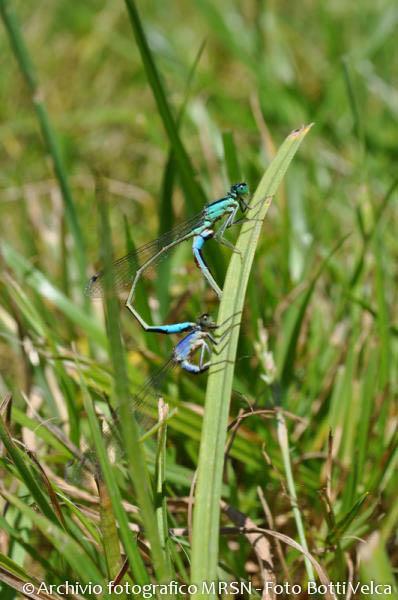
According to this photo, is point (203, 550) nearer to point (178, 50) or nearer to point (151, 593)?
point (151, 593)

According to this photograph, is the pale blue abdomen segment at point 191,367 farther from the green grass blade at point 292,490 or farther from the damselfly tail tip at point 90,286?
the damselfly tail tip at point 90,286

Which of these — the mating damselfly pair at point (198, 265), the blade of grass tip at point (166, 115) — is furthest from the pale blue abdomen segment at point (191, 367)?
the blade of grass tip at point (166, 115)

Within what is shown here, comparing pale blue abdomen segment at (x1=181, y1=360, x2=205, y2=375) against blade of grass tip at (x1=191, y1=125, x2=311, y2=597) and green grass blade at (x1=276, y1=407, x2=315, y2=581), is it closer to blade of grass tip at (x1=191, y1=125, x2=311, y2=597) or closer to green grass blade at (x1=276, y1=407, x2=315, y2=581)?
green grass blade at (x1=276, y1=407, x2=315, y2=581)

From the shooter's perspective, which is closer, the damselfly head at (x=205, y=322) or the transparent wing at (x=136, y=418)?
the transparent wing at (x=136, y=418)

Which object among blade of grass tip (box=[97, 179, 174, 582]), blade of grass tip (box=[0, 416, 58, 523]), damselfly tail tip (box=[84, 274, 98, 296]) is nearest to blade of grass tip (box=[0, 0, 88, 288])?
damselfly tail tip (box=[84, 274, 98, 296])

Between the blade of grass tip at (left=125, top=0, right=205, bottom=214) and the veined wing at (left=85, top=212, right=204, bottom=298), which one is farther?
the veined wing at (left=85, top=212, right=204, bottom=298)

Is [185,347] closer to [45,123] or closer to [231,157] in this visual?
[231,157]
